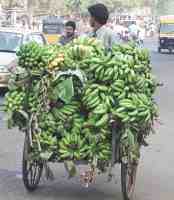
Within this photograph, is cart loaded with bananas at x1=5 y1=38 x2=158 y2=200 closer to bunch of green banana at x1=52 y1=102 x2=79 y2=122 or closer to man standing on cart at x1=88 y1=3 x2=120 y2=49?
bunch of green banana at x1=52 y1=102 x2=79 y2=122

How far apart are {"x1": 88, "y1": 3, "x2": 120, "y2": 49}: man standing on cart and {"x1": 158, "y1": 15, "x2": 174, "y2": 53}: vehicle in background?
139 feet

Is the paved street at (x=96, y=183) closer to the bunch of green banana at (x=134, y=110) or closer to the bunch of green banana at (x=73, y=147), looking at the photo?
the bunch of green banana at (x=73, y=147)

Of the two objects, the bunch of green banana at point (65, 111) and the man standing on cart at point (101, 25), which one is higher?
the man standing on cart at point (101, 25)

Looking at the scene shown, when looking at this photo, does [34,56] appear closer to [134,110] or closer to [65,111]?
[65,111]

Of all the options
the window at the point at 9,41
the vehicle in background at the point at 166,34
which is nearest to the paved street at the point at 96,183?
the window at the point at 9,41

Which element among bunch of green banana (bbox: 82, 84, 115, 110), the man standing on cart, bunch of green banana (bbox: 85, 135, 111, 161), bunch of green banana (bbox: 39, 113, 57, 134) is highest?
the man standing on cart

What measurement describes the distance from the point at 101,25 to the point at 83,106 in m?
1.18

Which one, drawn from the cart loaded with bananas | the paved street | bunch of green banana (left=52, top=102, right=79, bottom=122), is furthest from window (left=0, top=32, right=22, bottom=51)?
bunch of green banana (left=52, top=102, right=79, bottom=122)

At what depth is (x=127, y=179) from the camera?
7.05m

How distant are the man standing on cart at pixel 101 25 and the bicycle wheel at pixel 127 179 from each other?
1303 mm

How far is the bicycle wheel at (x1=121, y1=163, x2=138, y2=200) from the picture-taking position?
679 cm

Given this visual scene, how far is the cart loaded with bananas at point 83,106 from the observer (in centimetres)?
666

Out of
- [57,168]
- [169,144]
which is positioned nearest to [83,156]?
[57,168]

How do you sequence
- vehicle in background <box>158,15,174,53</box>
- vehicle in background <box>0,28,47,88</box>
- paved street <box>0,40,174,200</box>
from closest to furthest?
paved street <box>0,40,174,200</box> < vehicle in background <box>0,28,47,88</box> < vehicle in background <box>158,15,174,53</box>
